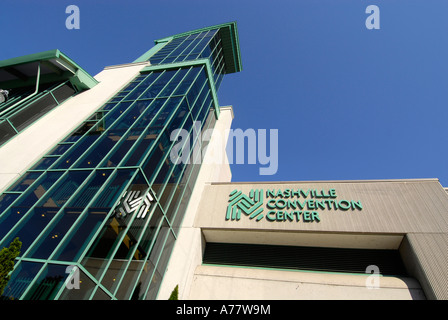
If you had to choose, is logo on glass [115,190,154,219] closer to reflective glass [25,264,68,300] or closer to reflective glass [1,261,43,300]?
reflective glass [25,264,68,300]

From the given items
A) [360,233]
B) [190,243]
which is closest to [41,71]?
[190,243]

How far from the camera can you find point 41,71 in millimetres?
16953

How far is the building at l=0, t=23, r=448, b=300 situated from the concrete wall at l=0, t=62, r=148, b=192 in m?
0.09

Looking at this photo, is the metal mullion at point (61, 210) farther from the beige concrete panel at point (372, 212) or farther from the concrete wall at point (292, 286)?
the concrete wall at point (292, 286)

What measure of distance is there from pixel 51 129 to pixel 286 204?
51.2ft

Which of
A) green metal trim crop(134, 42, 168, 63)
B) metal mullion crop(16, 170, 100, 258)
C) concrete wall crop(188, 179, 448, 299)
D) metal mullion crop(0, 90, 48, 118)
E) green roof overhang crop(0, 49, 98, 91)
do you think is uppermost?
green metal trim crop(134, 42, 168, 63)

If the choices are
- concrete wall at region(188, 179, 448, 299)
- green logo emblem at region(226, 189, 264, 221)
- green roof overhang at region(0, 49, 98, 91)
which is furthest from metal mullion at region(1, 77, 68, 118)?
green logo emblem at region(226, 189, 264, 221)

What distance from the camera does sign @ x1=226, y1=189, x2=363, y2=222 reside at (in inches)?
592
